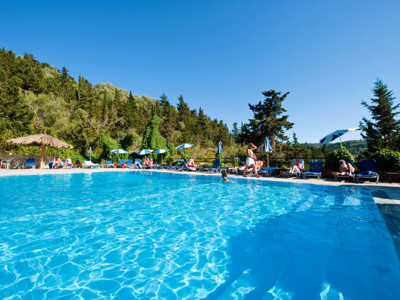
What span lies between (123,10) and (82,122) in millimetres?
17997

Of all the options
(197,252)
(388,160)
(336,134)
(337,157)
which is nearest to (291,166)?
(337,157)

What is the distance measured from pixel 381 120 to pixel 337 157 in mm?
21177

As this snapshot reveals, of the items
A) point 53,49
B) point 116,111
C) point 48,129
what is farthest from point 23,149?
point 116,111

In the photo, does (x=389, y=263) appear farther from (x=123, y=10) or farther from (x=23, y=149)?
(x=23, y=149)

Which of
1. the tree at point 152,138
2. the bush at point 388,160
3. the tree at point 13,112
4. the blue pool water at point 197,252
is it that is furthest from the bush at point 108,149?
the bush at point 388,160

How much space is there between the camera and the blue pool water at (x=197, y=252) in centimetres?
213

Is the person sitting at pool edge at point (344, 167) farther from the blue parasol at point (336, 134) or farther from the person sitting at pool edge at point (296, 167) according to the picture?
the person sitting at pool edge at point (296, 167)

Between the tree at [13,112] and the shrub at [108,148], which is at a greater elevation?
the tree at [13,112]

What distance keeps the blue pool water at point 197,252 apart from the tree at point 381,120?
82.5 ft

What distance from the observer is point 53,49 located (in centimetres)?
2044

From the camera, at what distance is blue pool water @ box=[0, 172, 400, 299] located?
6.98 feet

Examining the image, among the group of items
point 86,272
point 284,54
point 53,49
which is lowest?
point 86,272

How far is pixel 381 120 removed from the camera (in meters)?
23.5

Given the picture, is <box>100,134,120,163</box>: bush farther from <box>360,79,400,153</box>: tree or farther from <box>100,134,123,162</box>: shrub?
<box>360,79,400,153</box>: tree
